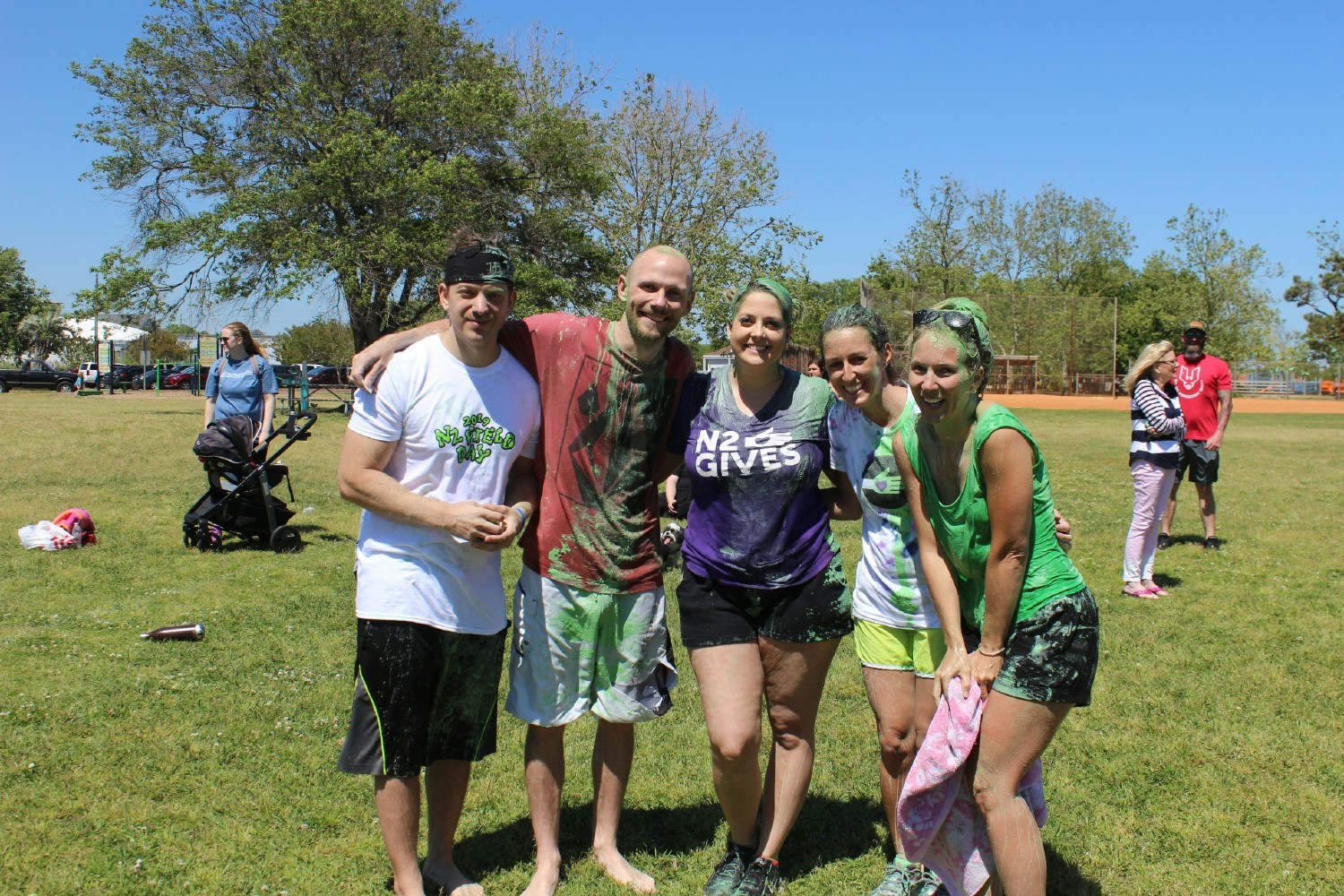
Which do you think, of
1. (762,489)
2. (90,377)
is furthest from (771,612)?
(90,377)

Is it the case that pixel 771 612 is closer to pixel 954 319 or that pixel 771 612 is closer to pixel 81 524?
pixel 954 319

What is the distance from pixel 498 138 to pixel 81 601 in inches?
1010

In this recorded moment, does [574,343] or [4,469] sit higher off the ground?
[574,343]

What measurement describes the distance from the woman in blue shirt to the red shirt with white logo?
9.17m

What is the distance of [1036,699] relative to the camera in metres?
2.84

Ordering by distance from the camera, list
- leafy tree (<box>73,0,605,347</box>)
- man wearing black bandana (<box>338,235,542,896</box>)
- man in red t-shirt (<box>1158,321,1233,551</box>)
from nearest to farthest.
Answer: man wearing black bandana (<box>338,235,542,896</box>) → man in red t-shirt (<box>1158,321,1233,551</box>) → leafy tree (<box>73,0,605,347</box>)

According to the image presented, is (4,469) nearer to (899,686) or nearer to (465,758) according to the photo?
(465,758)

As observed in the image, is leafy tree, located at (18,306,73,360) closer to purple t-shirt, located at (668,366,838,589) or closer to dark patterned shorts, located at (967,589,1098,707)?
purple t-shirt, located at (668,366,838,589)

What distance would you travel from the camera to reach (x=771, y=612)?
3490 millimetres

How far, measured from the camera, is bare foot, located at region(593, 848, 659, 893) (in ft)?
11.8

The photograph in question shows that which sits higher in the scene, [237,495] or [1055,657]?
[1055,657]

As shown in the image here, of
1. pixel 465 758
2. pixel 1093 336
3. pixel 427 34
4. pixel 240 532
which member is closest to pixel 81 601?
pixel 240 532

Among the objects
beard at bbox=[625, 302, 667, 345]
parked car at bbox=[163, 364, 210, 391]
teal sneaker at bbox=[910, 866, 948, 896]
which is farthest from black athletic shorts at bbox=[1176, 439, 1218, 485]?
parked car at bbox=[163, 364, 210, 391]

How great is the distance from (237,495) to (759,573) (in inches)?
290
